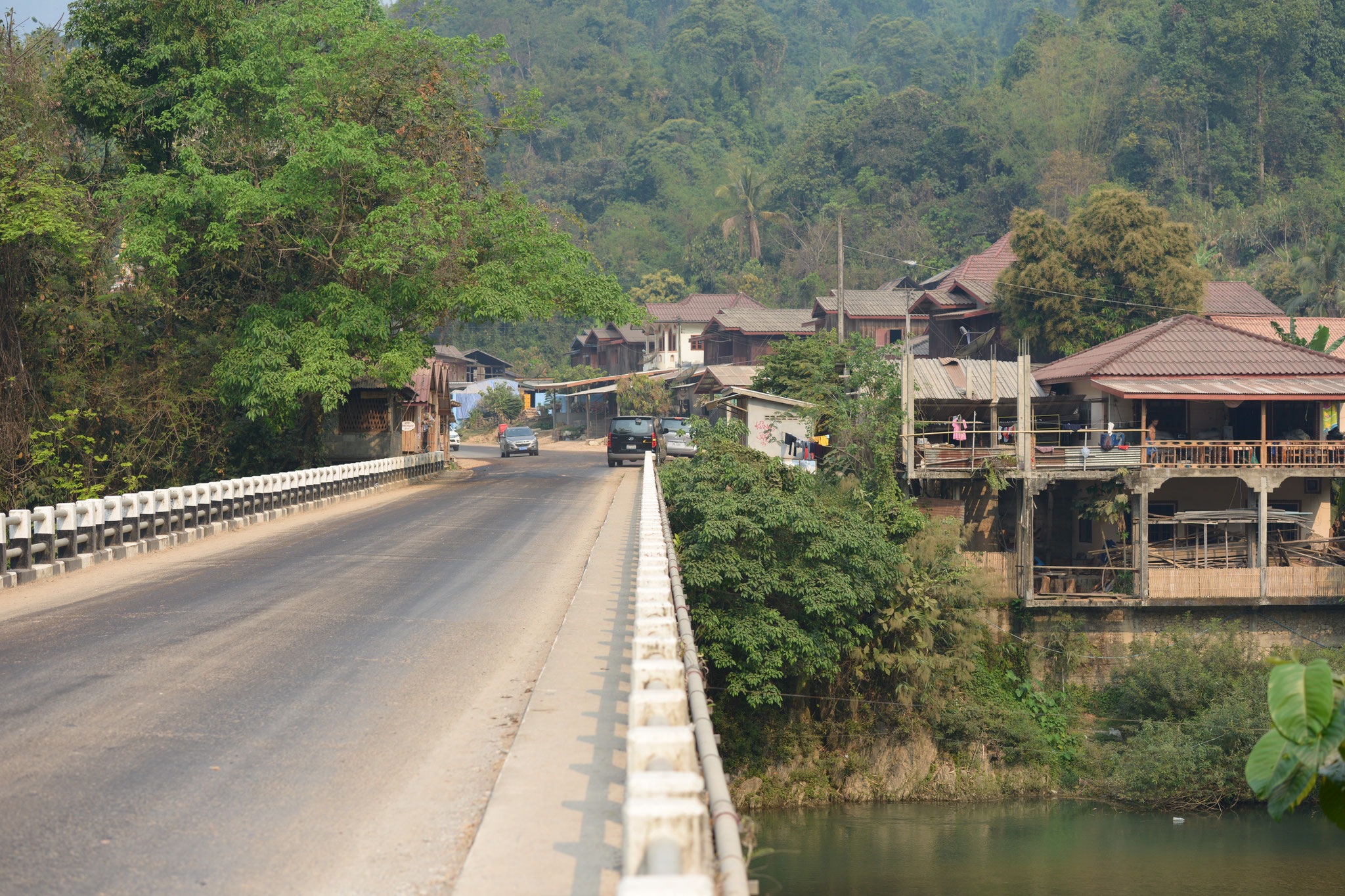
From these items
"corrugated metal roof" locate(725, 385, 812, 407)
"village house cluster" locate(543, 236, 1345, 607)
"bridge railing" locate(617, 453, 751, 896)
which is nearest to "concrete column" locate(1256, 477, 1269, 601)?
"village house cluster" locate(543, 236, 1345, 607)

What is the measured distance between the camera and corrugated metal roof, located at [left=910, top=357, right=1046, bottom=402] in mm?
35938

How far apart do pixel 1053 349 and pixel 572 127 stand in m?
96.7

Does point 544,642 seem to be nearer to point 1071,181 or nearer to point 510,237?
point 510,237

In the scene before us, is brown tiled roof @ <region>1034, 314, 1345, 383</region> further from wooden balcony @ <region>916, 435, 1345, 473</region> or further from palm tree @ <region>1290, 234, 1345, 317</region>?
palm tree @ <region>1290, 234, 1345, 317</region>

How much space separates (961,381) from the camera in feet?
123

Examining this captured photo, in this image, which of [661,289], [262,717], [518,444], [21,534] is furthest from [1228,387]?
[661,289]

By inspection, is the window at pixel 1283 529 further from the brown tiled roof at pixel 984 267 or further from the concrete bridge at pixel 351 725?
the concrete bridge at pixel 351 725

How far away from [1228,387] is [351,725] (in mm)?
31787

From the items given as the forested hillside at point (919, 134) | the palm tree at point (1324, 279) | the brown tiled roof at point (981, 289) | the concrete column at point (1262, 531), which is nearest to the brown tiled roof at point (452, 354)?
the forested hillside at point (919, 134)

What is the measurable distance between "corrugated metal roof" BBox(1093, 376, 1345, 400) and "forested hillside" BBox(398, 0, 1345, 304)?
98.1ft

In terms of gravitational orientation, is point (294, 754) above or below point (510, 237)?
below

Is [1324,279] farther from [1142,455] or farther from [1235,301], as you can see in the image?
[1142,455]

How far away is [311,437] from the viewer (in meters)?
38.2

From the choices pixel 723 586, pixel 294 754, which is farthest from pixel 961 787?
pixel 294 754
